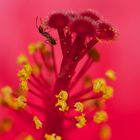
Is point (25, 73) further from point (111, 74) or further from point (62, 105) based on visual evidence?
point (111, 74)

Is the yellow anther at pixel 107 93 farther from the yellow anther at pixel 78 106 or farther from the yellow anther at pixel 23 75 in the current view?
the yellow anther at pixel 23 75

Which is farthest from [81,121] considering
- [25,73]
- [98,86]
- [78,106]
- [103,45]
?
[103,45]

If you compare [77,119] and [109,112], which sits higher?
[109,112]

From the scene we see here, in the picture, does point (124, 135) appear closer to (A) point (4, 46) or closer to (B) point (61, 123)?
(B) point (61, 123)

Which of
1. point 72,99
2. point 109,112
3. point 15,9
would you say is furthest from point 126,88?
point 15,9

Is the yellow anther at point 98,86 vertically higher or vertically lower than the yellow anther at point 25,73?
lower

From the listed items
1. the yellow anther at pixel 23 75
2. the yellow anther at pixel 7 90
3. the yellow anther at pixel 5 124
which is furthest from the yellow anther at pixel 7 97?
the yellow anther at pixel 23 75

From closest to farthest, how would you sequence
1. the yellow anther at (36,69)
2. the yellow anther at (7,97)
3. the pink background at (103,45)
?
the yellow anther at (7,97), the yellow anther at (36,69), the pink background at (103,45)
